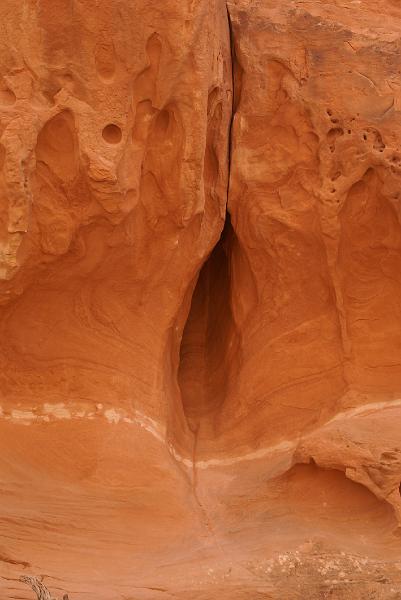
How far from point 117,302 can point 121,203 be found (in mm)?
577

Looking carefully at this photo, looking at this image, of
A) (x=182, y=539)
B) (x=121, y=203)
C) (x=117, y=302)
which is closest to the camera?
(x=182, y=539)

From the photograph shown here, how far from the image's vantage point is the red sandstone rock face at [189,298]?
4.41 m

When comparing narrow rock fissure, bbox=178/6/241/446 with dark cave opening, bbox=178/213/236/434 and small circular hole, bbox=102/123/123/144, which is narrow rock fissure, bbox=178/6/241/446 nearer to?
dark cave opening, bbox=178/213/236/434

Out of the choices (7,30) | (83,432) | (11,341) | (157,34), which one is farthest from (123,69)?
(83,432)

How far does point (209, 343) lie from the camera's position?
6.05 m

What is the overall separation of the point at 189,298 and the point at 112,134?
1119 mm

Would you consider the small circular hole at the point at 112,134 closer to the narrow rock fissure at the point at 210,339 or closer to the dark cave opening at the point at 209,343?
the narrow rock fissure at the point at 210,339

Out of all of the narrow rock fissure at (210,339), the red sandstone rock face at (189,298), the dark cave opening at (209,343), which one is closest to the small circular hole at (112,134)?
the red sandstone rock face at (189,298)

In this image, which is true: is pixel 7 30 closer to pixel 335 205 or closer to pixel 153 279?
pixel 153 279

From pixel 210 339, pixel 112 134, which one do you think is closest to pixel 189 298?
pixel 210 339

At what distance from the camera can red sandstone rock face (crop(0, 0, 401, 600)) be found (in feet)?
14.5

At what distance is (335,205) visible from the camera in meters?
5.34

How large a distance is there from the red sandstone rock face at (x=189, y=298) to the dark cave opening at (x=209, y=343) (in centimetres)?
2

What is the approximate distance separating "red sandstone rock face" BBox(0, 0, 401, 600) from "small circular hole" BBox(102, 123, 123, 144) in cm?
1
